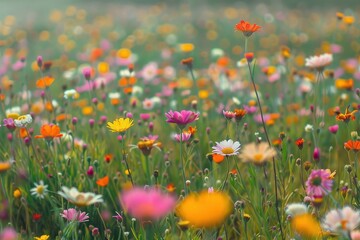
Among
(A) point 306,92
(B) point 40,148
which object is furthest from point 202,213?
(A) point 306,92

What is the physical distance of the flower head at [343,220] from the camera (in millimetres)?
1091

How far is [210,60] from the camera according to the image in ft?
16.7

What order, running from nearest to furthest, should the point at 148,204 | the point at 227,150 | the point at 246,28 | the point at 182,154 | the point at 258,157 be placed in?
the point at 148,204, the point at 258,157, the point at 227,150, the point at 246,28, the point at 182,154

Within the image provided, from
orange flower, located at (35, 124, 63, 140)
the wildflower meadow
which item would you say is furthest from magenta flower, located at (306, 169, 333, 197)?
orange flower, located at (35, 124, 63, 140)

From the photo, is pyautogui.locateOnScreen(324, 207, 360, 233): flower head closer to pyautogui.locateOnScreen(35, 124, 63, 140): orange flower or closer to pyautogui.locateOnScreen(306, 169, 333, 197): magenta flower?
pyautogui.locateOnScreen(306, 169, 333, 197): magenta flower

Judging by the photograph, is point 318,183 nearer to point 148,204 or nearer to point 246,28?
point 148,204

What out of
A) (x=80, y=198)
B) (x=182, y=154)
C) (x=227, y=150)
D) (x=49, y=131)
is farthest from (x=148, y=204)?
(x=182, y=154)

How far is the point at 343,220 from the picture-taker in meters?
1.10

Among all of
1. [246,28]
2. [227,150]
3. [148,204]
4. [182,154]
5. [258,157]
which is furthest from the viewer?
[182,154]

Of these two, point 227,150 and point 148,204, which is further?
point 227,150

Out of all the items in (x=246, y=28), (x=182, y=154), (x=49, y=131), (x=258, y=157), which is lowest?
(x=182, y=154)

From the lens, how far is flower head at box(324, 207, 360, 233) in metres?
1.09

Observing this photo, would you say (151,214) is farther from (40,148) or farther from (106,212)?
(40,148)

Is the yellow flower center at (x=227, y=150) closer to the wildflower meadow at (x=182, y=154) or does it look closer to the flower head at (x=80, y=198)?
the wildflower meadow at (x=182, y=154)
